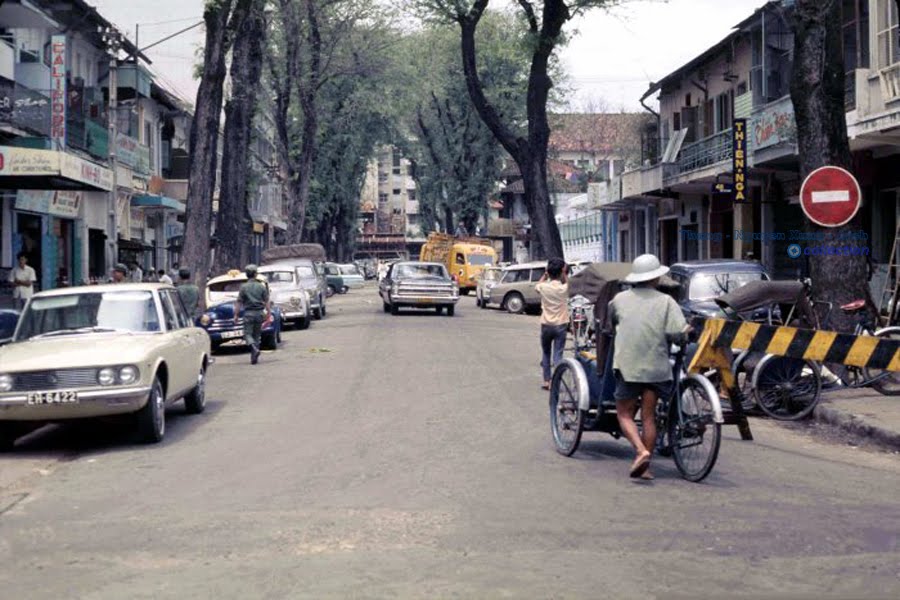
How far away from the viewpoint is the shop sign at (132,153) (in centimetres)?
3806

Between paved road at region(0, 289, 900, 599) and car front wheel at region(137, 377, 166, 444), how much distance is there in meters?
0.22

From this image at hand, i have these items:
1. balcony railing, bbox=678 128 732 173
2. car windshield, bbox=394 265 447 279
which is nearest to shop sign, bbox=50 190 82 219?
car windshield, bbox=394 265 447 279

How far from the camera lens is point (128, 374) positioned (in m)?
11.2

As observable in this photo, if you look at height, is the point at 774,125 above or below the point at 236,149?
below

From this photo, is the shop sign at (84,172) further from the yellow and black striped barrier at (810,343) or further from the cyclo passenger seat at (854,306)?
the yellow and black striped barrier at (810,343)

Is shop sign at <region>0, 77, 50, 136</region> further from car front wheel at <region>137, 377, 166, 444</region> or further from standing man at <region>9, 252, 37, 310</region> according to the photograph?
car front wheel at <region>137, 377, 166, 444</region>

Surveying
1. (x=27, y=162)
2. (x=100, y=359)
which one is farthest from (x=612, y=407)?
(x=27, y=162)

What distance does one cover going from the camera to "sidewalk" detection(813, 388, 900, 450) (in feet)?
38.6

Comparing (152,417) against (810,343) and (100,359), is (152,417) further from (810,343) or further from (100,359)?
(810,343)

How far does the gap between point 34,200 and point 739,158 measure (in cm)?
1895

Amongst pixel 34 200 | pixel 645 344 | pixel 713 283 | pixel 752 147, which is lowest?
pixel 645 344

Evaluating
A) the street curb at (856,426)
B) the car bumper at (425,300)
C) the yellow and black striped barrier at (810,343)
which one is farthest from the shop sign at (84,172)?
the yellow and black striped barrier at (810,343)

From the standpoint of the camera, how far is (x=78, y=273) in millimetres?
38781

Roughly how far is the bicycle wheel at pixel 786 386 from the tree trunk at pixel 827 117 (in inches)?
87.3
